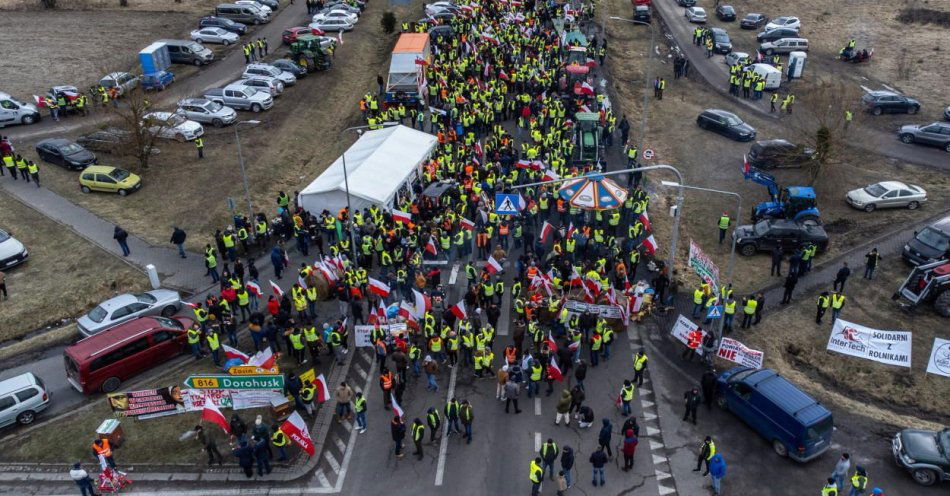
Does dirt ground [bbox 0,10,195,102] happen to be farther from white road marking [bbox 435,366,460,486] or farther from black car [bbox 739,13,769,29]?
black car [bbox 739,13,769,29]

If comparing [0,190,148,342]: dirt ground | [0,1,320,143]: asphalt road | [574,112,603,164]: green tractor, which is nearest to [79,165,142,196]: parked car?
[0,190,148,342]: dirt ground

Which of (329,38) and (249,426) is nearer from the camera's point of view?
(249,426)

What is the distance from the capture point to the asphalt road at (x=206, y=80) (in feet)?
148

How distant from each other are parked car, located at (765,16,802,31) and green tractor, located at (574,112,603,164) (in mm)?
31445

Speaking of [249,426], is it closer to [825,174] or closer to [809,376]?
[809,376]

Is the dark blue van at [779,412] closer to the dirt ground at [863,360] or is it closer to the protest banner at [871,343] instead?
the dirt ground at [863,360]

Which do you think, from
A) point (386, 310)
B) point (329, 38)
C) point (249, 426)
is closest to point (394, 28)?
point (329, 38)

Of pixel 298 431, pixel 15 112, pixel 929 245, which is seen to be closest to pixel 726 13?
pixel 929 245

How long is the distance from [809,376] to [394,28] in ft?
165

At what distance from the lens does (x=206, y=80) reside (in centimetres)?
5334

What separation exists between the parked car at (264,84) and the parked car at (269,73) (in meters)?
0.71

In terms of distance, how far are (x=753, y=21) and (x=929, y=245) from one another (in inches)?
1661

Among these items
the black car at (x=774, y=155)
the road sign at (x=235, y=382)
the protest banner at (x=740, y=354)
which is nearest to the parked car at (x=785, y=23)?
the black car at (x=774, y=155)

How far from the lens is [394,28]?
6481 cm
